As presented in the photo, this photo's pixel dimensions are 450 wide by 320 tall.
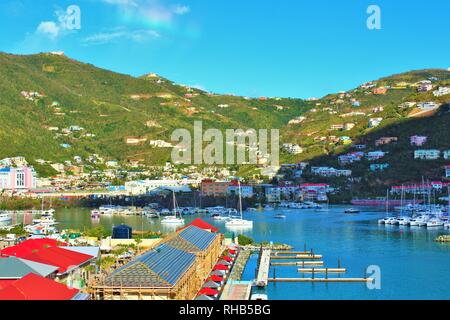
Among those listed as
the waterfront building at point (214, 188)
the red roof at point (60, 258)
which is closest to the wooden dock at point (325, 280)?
the red roof at point (60, 258)

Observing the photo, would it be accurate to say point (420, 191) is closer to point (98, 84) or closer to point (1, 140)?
point (1, 140)

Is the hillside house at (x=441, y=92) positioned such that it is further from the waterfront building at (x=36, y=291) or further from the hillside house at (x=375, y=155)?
the waterfront building at (x=36, y=291)

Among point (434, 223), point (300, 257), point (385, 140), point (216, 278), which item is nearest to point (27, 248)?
point (216, 278)

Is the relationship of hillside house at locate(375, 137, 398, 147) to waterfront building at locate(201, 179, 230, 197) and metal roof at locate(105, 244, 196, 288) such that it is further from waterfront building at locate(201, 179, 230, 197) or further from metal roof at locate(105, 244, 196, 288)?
metal roof at locate(105, 244, 196, 288)

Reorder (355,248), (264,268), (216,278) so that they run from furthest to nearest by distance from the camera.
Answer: (355,248), (264,268), (216,278)

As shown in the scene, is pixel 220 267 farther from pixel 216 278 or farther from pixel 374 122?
pixel 374 122

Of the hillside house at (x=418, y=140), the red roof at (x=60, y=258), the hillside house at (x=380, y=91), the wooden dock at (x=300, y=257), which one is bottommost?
the wooden dock at (x=300, y=257)
